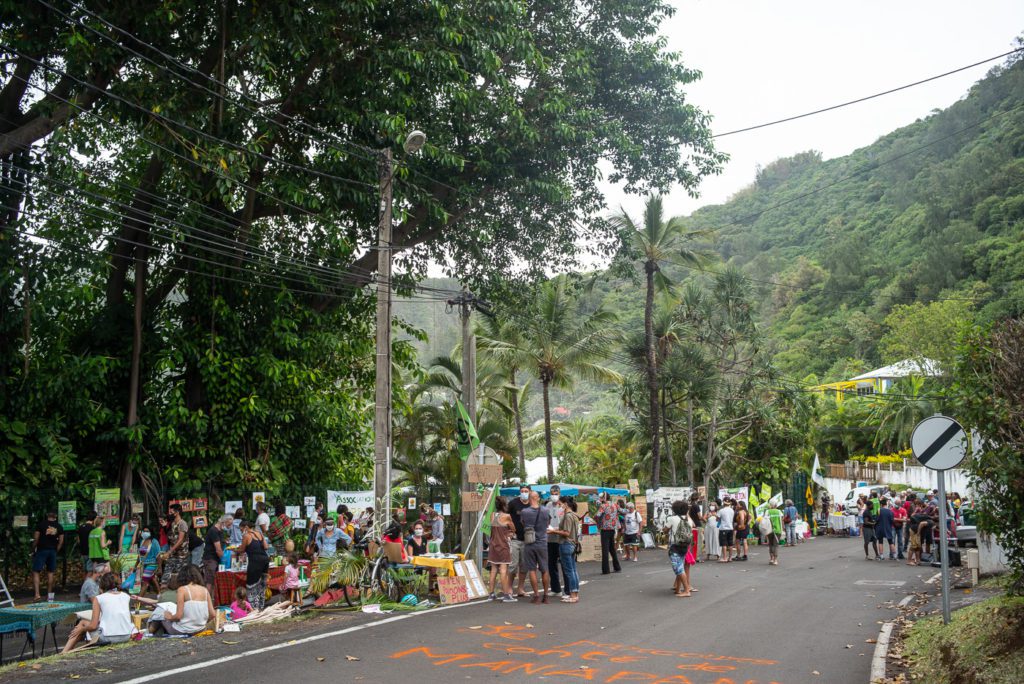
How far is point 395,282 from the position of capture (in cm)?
2133

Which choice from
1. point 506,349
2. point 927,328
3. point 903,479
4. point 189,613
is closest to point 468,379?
point 189,613

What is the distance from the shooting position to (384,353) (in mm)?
16609

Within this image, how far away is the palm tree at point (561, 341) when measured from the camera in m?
36.0

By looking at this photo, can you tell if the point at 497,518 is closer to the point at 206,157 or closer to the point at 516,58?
the point at 206,157

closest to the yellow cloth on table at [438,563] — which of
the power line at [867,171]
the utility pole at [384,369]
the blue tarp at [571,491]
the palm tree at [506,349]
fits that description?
the utility pole at [384,369]

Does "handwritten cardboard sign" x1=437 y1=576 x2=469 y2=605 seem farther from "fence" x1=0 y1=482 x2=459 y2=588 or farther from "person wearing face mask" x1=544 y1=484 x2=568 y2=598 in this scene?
"fence" x1=0 y1=482 x2=459 y2=588

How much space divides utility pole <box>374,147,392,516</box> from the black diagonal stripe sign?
8589 millimetres

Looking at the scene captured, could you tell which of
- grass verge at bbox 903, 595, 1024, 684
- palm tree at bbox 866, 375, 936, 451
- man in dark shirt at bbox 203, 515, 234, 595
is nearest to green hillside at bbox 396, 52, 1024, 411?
palm tree at bbox 866, 375, 936, 451

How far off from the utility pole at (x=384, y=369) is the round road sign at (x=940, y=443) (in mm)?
8547

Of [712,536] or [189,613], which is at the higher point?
[189,613]

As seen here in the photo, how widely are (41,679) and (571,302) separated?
95.3 ft

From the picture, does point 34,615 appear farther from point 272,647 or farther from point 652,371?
point 652,371

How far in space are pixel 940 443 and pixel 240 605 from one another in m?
10.1

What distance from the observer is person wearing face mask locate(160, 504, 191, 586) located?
56.3 feet
